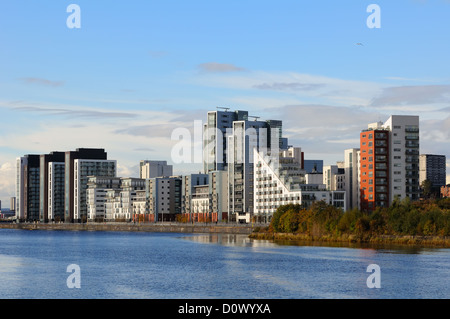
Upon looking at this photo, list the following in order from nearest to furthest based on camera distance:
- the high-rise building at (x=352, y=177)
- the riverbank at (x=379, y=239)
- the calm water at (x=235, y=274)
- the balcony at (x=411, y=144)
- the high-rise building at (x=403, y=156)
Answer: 1. the calm water at (x=235, y=274)
2. the riverbank at (x=379, y=239)
3. the high-rise building at (x=403, y=156)
4. the balcony at (x=411, y=144)
5. the high-rise building at (x=352, y=177)

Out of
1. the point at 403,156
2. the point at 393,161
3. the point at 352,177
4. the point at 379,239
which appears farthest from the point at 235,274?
the point at 352,177

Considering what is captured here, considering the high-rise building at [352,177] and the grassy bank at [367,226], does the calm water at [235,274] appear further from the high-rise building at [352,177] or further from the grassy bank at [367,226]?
the high-rise building at [352,177]

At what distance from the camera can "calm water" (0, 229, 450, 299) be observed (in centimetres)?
6116

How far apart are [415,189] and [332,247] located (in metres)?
63.5

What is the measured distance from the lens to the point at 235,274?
75375 millimetres

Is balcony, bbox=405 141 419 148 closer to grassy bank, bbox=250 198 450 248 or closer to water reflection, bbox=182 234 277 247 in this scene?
grassy bank, bbox=250 198 450 248

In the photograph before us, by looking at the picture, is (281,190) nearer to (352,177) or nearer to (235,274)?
(352,177)

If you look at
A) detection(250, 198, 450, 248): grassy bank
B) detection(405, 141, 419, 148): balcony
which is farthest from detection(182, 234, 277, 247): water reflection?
detection(405, 141, 419, 148): balcony

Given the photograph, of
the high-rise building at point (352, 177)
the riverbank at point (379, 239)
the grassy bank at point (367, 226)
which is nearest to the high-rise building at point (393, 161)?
the high-rise building at point (352, 177)

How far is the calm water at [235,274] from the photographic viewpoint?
61156 mm
